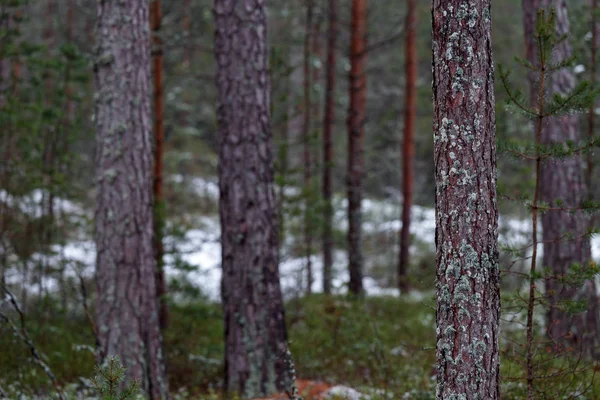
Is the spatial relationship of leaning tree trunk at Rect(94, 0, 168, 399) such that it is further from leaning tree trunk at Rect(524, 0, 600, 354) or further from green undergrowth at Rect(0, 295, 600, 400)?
leaning tree trunk at Rect(524, 0, 600, 354)

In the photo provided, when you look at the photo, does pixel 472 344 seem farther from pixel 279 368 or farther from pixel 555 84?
pixel 555 84

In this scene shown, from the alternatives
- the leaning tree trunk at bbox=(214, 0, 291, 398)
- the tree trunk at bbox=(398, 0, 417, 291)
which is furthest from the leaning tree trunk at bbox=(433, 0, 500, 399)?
the tree trunk at bbox=(398, 0, 417, 291)

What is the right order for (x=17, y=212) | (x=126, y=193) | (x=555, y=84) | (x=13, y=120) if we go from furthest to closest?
(x=17, y=212), (x=13, y=120), (x=555, y=84), (x=126, y=193)

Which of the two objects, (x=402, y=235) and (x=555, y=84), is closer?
(x=555, y=84)

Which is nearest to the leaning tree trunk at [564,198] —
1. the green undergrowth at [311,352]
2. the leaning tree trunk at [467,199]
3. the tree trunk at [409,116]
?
the green undergrowth at [311,352]

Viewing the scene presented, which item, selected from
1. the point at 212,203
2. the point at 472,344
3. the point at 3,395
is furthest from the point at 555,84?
the point at 212,203

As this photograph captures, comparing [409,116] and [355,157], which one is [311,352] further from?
[409,116]

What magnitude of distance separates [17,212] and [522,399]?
8080 mm

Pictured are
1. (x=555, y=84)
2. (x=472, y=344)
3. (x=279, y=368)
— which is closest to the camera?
(x=472, y=344)

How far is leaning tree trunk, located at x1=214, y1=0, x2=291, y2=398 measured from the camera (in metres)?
6.12

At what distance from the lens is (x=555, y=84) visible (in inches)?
265

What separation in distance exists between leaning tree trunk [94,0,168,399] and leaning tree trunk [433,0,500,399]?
351 centimetres

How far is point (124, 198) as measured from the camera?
Result: 5602mm

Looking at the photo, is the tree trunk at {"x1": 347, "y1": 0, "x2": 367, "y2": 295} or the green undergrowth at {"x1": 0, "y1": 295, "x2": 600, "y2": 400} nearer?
the green undergrowth at {"x1": 0, "y1": 295, "x2": 600, "y2": 400}
